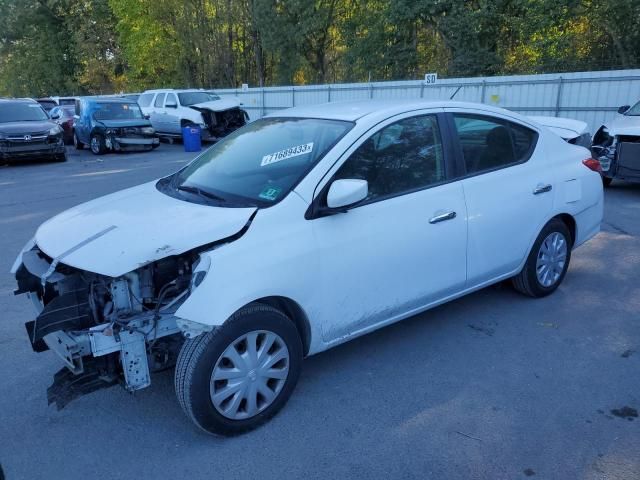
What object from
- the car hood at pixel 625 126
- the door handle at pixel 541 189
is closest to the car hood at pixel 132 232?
the door handle at pixel 541 189

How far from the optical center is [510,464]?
2711 mm

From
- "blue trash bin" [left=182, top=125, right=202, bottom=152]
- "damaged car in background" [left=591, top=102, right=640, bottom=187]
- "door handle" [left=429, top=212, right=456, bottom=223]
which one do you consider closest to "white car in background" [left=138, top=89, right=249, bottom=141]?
"blue trash bin" [left=182, top=125, right=202, bottom=152]

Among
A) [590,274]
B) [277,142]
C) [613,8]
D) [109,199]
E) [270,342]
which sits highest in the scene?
[613,8]

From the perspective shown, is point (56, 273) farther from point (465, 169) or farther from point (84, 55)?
point (84, 55)

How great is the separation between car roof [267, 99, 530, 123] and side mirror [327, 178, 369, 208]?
632 millimetres

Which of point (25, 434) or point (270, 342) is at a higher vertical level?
point (270, 342)

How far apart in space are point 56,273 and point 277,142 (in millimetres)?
1643

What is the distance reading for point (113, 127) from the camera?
1623 centimetres

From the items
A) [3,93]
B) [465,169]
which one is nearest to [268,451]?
[465,169]

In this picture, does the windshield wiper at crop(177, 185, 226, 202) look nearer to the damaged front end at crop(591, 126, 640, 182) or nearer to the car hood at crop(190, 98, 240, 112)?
the damaged front end at crop(591, 126, 640, 182)

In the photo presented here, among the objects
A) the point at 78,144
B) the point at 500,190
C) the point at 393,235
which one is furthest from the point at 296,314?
the point at 78,144

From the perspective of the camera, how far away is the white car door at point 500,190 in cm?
394

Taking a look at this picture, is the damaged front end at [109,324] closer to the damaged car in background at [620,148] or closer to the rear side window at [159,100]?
the damaged car in background at [620,148]

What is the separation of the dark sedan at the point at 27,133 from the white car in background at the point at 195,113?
473 cm
